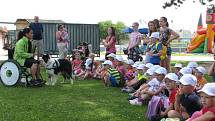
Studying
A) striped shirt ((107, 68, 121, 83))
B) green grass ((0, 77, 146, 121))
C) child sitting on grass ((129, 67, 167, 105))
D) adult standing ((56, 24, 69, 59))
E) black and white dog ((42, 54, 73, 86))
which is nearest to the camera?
green grass ((0, 77, 146, 121))

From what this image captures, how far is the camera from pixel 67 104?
866cm

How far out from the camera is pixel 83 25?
74.9 feet

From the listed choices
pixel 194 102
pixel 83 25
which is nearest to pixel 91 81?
pixel 194 102

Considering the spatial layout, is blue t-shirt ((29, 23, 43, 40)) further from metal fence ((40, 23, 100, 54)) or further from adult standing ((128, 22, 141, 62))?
metal fence ((40, 23, 100, 54))

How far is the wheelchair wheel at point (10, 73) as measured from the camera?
11.0 metres

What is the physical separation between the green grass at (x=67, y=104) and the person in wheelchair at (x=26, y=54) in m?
0.49

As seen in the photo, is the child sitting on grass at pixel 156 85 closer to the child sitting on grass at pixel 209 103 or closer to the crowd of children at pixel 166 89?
the crowd of children at pixel 166 89

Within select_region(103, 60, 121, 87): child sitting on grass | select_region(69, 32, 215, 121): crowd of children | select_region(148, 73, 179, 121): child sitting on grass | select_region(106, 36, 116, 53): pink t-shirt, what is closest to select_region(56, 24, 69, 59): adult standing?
select_region(69, 32, 215, 121): crowd of children

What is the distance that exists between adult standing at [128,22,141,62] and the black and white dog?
2.18m

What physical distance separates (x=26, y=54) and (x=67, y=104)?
2.80m

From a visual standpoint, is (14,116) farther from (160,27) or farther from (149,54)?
(160,27)

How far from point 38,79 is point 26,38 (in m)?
1.14

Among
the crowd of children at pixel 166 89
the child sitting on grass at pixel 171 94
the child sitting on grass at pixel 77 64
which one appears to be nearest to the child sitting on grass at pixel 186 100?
the crowd of children at pixel 166 89

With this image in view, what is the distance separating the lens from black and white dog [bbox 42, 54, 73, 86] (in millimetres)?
11582
